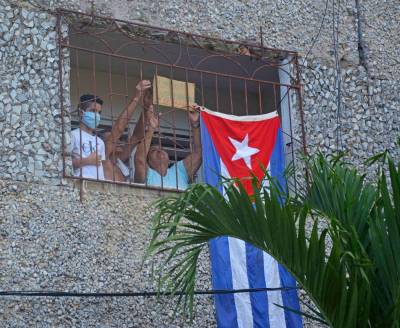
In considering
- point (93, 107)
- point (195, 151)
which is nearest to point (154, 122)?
point (195, 151)

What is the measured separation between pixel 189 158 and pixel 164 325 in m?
1.94

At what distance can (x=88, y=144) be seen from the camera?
34.5 feet

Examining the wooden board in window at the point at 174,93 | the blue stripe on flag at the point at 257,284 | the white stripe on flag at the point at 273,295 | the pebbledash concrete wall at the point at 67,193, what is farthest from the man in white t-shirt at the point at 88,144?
the white stripe on flag at the point at 273,295

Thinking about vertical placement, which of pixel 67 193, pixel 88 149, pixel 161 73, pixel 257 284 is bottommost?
pixel 257 284

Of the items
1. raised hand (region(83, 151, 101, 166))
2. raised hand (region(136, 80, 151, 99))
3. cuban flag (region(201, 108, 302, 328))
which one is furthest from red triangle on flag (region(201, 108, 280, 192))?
raised hand (region(83, 151, 101, 166))

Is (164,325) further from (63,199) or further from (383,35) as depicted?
(383,35)

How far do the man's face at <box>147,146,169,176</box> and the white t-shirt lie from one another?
539mm

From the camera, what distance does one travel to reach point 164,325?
9.88 m

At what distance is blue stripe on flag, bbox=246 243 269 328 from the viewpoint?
10.4 metres

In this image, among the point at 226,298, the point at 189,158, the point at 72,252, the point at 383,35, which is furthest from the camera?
the point at 383,35

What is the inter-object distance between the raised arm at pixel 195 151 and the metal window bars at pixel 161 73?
2.3 inches

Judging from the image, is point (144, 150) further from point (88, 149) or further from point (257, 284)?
point (257, 284)

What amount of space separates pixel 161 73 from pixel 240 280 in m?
2.94

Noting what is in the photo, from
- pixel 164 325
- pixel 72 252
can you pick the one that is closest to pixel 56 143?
pixel 72 252
